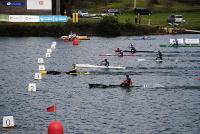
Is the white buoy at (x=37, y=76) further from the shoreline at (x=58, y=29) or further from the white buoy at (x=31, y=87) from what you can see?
the shoreline at (x=58, y=29)

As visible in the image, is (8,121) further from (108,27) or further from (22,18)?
(22,18)

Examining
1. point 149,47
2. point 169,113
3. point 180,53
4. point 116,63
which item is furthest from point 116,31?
point 169,113

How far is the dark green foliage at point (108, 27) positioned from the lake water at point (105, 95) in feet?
77.9

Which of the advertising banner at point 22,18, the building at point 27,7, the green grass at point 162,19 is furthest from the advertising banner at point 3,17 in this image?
the green grass at point 162,19

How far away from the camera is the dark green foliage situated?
142 meters

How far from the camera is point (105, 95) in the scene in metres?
74.9

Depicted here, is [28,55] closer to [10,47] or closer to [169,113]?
[10,47]

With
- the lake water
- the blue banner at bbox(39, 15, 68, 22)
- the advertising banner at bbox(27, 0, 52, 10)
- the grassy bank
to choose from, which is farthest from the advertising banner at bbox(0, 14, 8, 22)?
the lake water

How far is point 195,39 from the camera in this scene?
425 feet

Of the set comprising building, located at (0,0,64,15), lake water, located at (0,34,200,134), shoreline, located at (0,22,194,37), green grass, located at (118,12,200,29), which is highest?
building, located at (0,0,64,15)

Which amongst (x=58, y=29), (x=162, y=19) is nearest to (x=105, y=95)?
(x=58, y=29)

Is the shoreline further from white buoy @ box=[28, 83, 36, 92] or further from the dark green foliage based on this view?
white buoy @ box=[28, 83, 36, 92]

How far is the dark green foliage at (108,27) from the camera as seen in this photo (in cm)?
14250

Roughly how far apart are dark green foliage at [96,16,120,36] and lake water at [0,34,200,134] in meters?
23.7
